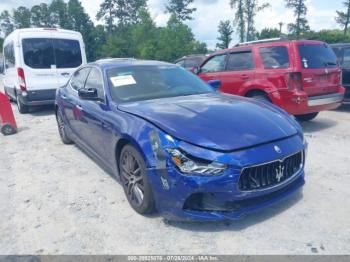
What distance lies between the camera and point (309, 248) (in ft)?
9.45

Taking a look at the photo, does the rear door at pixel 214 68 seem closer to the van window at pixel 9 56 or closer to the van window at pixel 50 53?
the van window at pixel 50 53

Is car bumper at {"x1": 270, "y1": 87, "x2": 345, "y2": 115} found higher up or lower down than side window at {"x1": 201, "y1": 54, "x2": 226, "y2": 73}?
lower down

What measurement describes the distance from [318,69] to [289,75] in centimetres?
75

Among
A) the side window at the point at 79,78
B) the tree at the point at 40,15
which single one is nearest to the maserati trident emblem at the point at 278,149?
the side window at the point at 79,78

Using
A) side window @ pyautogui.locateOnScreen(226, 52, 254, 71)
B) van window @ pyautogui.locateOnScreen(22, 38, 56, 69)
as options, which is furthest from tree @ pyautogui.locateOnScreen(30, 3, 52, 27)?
side window @ pyautogui.locateOnScreen(226, 52, 254, 71)

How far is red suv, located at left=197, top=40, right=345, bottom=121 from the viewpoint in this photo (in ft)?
20.6

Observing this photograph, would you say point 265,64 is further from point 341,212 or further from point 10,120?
point 10,120

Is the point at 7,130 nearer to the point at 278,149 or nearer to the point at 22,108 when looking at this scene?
the point at 22,108

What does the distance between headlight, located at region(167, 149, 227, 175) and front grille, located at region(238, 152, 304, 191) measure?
0.24 m

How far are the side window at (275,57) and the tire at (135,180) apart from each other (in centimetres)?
413

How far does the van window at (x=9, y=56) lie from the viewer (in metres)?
10.2

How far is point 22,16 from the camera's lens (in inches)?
3600

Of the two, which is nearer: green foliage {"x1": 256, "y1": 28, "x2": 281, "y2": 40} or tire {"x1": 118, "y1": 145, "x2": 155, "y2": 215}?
tire {"x1": 118, "y1": 145, "x2": 155, "y2": 215}

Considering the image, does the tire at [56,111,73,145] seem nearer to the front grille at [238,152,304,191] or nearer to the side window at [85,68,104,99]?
the side window at [85,68,104,99]
